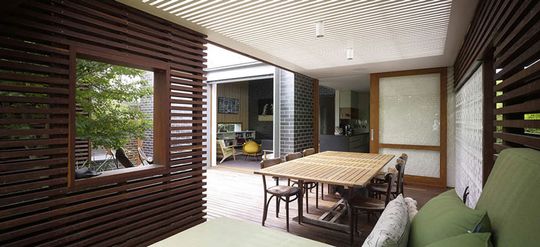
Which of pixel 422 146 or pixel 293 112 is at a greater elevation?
pixel 293 112

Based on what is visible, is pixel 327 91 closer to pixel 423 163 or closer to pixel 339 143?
pixel 339 143

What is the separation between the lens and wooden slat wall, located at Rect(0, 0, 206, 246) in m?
1.87

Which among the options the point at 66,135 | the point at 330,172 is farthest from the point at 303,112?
the point at 66,135

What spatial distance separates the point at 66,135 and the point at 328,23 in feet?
8.87

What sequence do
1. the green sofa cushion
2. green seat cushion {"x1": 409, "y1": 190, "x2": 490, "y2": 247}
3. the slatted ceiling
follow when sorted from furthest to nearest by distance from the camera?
the slatted ceiling < green seat cushion {"x1": 409, "y1": 190, "x2": 490, "y2": 247} < the green sofa cushion

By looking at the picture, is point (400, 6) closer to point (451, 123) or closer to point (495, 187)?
point (495, 187)

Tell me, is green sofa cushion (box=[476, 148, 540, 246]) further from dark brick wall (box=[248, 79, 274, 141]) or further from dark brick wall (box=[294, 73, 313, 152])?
dark brick wall (box=[248, 79, 274, 141])

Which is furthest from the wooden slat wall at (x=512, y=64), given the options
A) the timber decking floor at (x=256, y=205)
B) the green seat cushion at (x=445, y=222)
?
the timber decking floor at (x=256, y=205)

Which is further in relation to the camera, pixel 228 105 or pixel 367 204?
pixel 228 105

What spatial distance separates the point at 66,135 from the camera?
7.03 ft

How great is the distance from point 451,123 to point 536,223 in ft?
17.0

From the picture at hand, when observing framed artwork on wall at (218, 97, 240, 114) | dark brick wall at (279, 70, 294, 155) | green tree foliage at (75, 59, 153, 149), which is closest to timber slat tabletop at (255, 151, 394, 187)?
green tree foliage at (75, 59, 153, 149)

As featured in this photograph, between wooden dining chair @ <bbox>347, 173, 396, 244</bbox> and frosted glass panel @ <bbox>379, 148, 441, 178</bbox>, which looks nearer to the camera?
wooden dining chair @ <bbox>347, 173, 396, 244</bbox>

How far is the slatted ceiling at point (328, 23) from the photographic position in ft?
8.23
